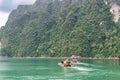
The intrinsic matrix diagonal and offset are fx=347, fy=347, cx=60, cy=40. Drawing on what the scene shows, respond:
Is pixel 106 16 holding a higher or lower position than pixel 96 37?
higher

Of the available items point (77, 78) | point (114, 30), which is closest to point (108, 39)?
point (114, 30)

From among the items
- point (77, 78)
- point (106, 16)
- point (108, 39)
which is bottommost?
point (77, 78)

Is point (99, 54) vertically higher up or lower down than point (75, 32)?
lower down

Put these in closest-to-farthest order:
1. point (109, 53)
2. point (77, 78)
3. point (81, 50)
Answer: point (77, 78)
point (109, 53)
point (81, 50)

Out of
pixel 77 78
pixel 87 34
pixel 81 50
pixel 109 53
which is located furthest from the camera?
pixel 87 34

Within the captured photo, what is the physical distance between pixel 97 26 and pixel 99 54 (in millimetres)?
28876

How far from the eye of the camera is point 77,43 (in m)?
190

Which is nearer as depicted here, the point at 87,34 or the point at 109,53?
the point at 109,53

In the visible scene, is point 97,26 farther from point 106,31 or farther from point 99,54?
point 99,54

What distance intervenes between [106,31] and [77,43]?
17.2m

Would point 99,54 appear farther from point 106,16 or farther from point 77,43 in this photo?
point 106,16

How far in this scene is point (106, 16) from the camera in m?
200

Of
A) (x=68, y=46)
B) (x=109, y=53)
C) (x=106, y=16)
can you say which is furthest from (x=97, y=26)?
(x=109, y=53)

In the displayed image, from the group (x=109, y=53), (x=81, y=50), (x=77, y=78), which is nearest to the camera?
(x=77, y=78)
